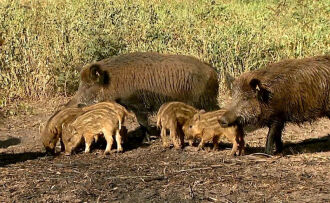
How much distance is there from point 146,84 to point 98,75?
718mm

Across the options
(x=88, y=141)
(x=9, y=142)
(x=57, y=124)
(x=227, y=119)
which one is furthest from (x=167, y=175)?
(x=9, y=142)

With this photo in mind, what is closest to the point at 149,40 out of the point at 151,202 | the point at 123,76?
the point at 123,76

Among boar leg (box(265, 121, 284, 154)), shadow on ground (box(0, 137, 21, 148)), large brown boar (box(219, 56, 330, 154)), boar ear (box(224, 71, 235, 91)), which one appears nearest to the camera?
large brown boar (box(219, 56, 330, 154))

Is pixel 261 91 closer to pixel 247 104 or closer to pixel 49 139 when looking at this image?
pixel 247 104

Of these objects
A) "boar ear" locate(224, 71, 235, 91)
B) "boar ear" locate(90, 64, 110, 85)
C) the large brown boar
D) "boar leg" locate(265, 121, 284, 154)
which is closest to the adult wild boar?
"boar ear" locate(90, 64, 110, 85)

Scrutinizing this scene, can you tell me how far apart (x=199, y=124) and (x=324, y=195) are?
2.59 m

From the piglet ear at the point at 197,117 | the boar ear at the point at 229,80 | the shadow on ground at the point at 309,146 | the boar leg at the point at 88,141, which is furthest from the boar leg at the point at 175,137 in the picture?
the shadow on ground at the point at 309,146

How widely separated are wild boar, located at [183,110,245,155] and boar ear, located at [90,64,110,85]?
163cm

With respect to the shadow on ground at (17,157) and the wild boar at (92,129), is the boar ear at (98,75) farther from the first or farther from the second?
the shadow on ground at (17,157)

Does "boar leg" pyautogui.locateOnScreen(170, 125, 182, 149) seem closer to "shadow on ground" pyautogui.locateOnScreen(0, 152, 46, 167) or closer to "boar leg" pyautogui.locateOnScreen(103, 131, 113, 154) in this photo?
"boar leg" pyautogui.locateOnScreen(103, 131, 113, 154)

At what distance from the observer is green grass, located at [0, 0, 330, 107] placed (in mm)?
11492

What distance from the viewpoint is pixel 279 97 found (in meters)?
7.12

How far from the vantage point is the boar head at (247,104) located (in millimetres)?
7105

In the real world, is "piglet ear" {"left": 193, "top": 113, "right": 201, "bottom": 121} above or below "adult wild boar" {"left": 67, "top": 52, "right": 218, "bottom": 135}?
below
